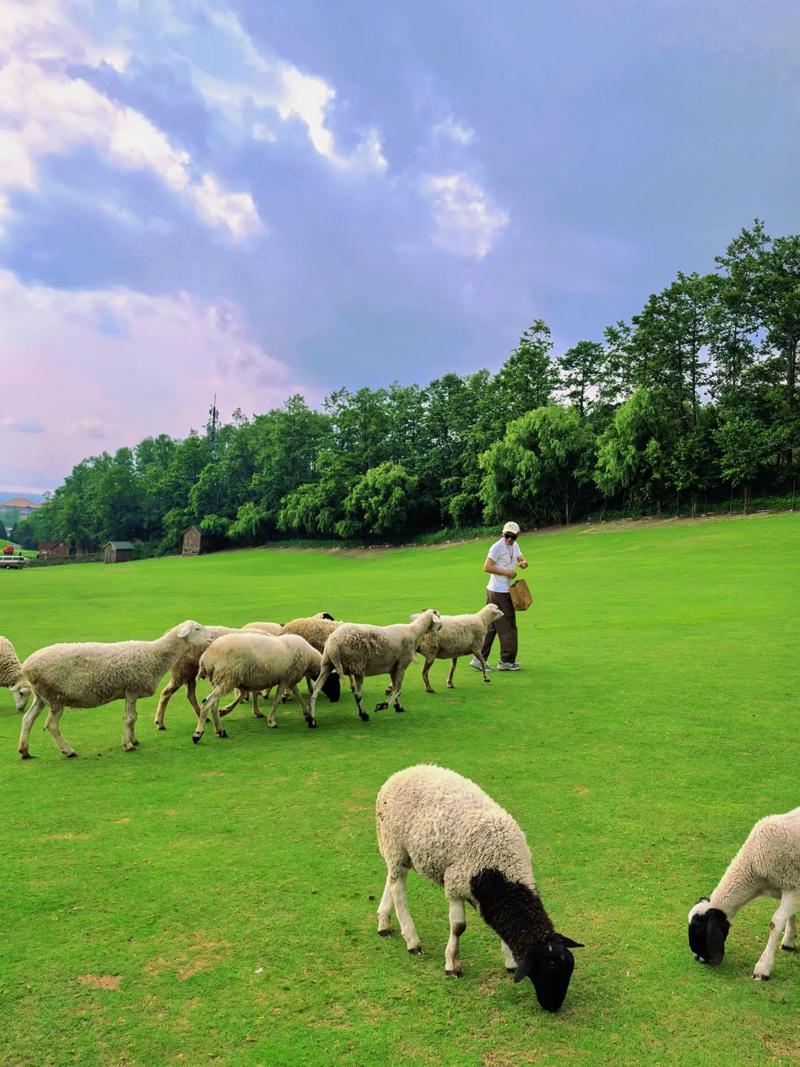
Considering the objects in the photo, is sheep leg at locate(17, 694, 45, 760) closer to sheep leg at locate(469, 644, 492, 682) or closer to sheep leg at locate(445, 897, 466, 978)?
sheep leg at locate(445, 897, 466, 978)

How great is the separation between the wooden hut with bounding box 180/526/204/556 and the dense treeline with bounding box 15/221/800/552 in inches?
62.2

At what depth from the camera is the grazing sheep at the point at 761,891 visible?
4074mm

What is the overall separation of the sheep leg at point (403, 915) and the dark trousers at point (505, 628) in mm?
8410

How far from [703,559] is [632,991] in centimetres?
3208

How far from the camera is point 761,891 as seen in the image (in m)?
4.40

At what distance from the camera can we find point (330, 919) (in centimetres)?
461

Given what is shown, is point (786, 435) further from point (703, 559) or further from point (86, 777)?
point (86, 777)

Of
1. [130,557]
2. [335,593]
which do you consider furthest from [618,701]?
[130,557]

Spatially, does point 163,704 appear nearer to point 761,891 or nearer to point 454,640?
point 454,640

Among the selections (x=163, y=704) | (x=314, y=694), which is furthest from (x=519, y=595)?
(x=163, y=704)

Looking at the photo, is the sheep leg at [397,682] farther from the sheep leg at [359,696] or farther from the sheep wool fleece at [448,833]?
the sheep wool fleece at [448,833]

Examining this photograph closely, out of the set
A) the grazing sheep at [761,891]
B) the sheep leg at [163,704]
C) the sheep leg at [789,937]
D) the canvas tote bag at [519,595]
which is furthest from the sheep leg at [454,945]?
the canvas tote bag at [519,595]

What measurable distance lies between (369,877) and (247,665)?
14.0 feet

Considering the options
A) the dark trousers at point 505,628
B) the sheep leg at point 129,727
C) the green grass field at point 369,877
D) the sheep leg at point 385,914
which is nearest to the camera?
the green grass field at point 369,877
